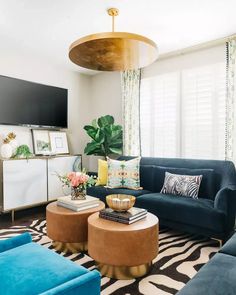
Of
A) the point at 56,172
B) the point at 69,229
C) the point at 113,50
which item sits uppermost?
the point at 113,50

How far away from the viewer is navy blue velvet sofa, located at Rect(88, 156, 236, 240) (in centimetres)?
261

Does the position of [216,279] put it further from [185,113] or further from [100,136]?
[100,136]

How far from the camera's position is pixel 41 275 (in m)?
1.29

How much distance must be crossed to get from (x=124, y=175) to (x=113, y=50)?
6.30ft

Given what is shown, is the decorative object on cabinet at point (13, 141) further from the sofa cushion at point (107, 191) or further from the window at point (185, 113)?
the window at point (185, 113)

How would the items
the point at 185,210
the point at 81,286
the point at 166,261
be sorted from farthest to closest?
the point at 185,210 < the point at 166,261 < the point at 81,286

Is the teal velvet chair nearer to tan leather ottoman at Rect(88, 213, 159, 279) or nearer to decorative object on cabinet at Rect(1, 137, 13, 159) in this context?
tan leather ottoman at Rect(88, 213, 159, 279)

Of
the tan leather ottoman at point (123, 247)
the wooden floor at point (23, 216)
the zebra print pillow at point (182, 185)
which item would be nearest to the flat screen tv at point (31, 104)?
the wooden floor at point (23, 216)

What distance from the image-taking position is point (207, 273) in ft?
4.33

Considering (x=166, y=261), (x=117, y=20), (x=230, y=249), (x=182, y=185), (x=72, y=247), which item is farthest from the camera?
(x=182, y=185)

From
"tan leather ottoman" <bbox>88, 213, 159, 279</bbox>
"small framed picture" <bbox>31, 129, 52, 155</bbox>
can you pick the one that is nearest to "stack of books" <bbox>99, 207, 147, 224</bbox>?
"tan leather ottoman" <bbox>88, 213, 159, 279</bbox>

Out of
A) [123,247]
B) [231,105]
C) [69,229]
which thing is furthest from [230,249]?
[231,105]

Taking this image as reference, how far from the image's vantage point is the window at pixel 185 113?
3559mm

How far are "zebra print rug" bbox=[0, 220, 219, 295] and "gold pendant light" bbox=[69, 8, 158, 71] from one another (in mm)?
1907
